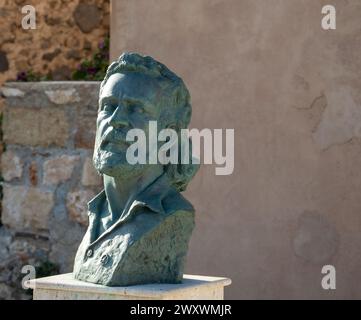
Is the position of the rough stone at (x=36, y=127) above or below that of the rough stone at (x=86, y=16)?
below

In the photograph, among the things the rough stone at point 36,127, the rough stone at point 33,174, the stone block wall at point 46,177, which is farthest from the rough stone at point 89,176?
the rough stone at point 33,174

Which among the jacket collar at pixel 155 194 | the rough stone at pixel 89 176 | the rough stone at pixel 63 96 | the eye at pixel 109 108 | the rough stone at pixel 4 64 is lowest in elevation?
the jacket collar at pixel 155 194

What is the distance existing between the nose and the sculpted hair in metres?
0.18

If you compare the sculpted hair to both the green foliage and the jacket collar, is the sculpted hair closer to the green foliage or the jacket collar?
the jacket collar

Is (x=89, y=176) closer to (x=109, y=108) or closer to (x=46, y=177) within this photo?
(x=46, y=177)

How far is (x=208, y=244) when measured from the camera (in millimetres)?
6504

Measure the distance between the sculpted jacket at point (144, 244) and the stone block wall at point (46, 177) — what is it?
95.4 inches

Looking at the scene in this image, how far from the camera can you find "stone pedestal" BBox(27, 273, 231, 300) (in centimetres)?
391

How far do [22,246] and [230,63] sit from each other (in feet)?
6.39

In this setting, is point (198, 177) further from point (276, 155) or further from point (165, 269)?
point (165, 269)

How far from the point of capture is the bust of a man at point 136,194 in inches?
160

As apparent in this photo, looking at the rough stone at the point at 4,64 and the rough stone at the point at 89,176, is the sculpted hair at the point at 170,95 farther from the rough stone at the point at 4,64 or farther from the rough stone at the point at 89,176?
the rough stone at the point at 4,64

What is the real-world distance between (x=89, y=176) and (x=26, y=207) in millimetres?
520

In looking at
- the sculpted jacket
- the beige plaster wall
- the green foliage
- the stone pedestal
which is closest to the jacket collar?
the sculpted jacket
